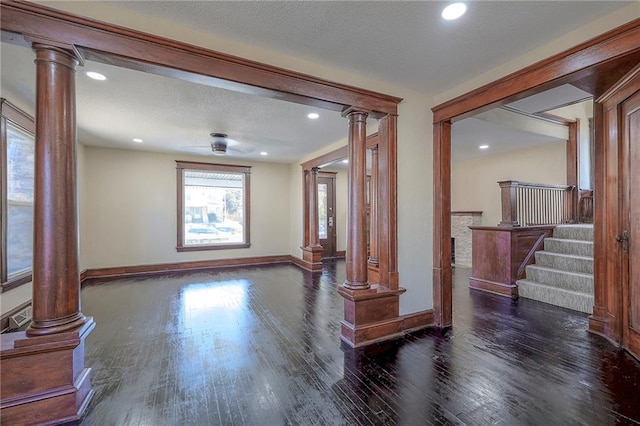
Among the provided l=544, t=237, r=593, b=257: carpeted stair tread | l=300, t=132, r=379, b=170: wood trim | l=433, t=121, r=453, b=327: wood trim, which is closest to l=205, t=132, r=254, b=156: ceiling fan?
l=300, t=132, r=379, b=170: wood trim

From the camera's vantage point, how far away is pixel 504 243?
15.0ft

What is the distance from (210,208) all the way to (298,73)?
Result: 206 inches

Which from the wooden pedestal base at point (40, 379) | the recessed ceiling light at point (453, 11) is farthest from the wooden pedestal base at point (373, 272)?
the wooden pedestal base at point (40, 379)

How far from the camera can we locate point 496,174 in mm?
6988

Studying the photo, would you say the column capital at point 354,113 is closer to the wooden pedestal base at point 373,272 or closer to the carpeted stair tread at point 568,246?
the wooden pedestal base at point 373,272

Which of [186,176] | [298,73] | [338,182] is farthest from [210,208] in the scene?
[298,73]

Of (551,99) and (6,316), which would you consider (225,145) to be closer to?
(6,316)

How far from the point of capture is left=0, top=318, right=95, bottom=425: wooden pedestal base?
1685 mm

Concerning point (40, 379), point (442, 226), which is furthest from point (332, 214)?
point (40, 379)

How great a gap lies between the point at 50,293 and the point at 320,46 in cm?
258

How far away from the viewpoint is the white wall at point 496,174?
595 cm

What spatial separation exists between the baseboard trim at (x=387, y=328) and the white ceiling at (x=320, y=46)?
2.53 meters

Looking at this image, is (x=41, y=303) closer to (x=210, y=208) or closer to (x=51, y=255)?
(x=51, y=255)

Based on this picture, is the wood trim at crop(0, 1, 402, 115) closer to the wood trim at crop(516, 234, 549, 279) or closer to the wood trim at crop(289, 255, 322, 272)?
the wood trim at crop(516, 234, 549, 279)
